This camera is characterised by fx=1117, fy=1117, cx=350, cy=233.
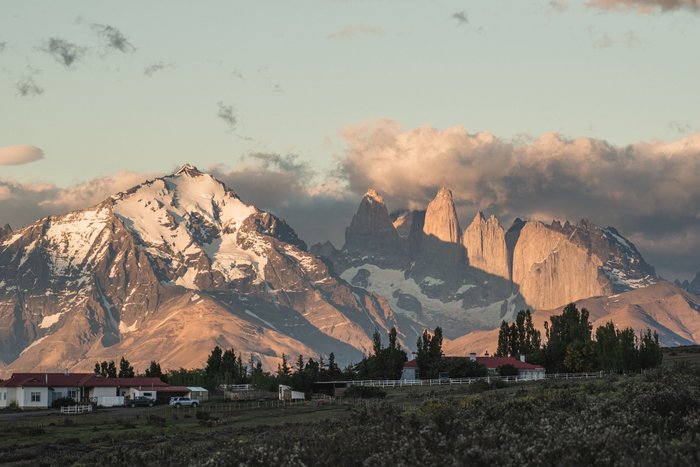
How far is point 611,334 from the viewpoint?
576 feet

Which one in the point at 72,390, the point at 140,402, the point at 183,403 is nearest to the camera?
the point at 183,403

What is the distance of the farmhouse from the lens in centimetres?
16525

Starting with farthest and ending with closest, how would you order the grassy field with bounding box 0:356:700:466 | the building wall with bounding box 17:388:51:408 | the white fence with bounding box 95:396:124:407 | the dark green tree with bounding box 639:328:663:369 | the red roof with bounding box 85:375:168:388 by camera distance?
the red roof with bounding box 85:375:168:388, the dark green tree with bounding box 639:328:663:369, the building wall with bounding box 17:388:51:408, the white fence with bounding box 95:396:124:407, the grassy field with bounding box 0:356:700:466

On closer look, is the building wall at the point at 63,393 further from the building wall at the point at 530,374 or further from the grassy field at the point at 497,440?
the grassy field at the point at 497,440

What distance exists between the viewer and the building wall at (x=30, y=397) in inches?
6496

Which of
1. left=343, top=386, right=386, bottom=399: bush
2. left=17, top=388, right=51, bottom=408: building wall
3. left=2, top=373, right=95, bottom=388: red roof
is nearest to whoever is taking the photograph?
left=343, top=386, right=386, bottom=399: bush

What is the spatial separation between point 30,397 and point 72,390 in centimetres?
617

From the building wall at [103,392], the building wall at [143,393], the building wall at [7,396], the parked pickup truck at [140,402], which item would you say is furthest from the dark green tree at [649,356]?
the building wall at [7,396]

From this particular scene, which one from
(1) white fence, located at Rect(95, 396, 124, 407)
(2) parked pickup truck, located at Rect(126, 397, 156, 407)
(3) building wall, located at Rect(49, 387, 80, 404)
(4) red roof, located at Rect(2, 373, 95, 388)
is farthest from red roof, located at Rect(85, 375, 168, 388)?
(2) parked pickup truck, located at Rect(126, 397, 156, 407)

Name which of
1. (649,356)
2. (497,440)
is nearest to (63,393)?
(649,356)

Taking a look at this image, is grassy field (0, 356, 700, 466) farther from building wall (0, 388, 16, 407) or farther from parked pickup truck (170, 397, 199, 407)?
building wall (0, 388, 16, 407)

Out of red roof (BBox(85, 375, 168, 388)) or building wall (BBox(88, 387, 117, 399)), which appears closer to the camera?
building wall (BBox(88, 387, 117, 399))

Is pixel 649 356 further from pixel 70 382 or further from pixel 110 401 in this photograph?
pixel 70 382

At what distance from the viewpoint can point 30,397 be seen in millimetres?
166125
